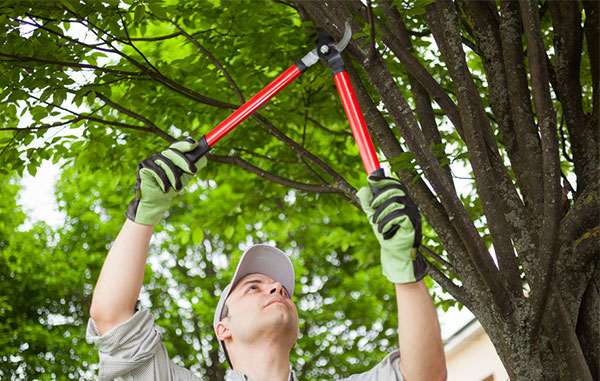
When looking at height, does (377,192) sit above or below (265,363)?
above

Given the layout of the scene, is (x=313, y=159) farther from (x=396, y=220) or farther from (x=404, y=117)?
(x=396, y=220)

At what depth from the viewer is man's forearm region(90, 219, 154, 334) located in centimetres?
Answer: 235

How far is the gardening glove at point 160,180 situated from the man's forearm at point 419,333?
2.72ft

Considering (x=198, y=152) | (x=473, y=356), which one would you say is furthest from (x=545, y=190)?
(x=473, y=356)

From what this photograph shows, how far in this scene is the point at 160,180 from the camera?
2346 millimetres

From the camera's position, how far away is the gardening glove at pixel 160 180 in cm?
236

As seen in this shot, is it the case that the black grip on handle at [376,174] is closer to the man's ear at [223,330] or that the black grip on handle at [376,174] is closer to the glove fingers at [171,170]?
the glove fingers at [171,170]

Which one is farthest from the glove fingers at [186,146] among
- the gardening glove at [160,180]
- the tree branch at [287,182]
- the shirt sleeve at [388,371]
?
the tree branch at [287,182]

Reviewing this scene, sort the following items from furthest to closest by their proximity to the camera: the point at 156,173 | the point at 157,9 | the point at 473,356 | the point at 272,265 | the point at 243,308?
the point at 473,356 < the point at 157,9 < the point at 272,265 < the point at 243,308 < the point at 156,173

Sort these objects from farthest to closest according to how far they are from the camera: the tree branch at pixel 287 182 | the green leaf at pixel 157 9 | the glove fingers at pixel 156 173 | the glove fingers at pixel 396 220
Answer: the tree branch at pixel 287 182
the green leaf at pixel 157 9
the glove fingers at pixel 156 173
the glove fingers at pixel 396 220

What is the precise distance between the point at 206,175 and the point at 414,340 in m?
3.66

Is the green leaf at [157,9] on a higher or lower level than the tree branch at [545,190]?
higher

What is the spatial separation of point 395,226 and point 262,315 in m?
0.88

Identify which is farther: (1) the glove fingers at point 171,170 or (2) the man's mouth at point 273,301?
(2) the man's mouth at point 273,301
